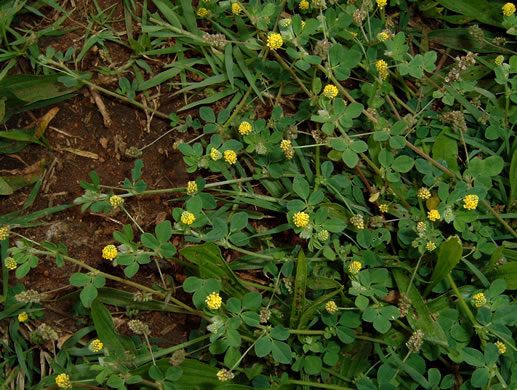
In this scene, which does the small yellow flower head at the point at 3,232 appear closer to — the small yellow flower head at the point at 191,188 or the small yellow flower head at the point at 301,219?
the small yellow flower head at the point at 191,188

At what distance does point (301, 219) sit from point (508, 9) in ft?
5.40

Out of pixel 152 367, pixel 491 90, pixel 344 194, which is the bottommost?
pixel 152 367

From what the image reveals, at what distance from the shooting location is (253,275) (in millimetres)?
2779

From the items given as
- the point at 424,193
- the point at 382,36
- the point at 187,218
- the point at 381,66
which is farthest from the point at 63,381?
the point at 382,36

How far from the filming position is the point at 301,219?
2424mm

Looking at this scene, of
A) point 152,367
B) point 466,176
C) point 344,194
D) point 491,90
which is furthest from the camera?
point 491,90

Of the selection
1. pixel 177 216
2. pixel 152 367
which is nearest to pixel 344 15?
pixel 177 216

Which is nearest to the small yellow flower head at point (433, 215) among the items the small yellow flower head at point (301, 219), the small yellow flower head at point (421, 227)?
the small yellow flower head at point (421, 227)

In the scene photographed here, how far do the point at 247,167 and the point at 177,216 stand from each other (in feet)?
2.01

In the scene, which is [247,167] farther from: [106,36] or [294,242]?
[106,36]

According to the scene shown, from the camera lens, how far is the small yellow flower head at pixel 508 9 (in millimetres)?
2760

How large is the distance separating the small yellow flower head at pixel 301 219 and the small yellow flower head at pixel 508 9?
1604 mm

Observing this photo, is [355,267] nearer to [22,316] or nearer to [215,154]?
[215,154]

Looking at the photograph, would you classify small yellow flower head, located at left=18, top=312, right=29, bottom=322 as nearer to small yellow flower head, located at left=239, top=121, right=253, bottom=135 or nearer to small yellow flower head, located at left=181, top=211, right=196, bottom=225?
small yellow flower head, located at left=181, top=211, right=196, bottom=225
